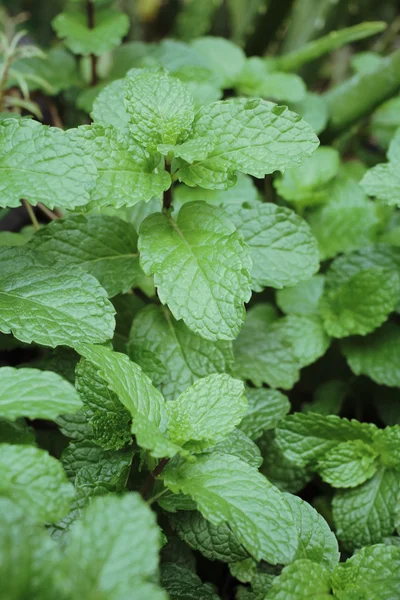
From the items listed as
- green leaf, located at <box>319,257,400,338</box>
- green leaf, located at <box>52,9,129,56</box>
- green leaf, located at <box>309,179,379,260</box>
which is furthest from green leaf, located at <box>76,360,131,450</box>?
green leaf, located at <box>52,9,129,56</box>

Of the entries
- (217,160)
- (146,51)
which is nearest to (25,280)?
(217,160)

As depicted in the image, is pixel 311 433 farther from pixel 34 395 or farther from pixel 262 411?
pixel 34 395

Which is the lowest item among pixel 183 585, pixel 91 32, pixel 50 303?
pixel 183 585

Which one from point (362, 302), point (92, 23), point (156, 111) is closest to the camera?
point (156, 111)

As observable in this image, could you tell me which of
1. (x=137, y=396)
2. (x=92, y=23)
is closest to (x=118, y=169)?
(x=137, y=396)

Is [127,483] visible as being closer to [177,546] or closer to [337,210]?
[177,546]

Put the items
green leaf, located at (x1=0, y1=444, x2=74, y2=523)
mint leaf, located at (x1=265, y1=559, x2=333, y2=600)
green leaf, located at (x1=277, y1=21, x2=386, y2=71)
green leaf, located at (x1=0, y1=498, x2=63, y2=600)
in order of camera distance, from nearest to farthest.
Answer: green leaf, located at (x1=0, y1=498, x2=63, y2=600) < green leaf, located at (x1=0, y1=444, x2=74, y2=523) < mint leaf, located at (x1=265, y1=559, x2=333, y2=600) < green leaf, located at (x1=277, y1=21, x2=386, y2=71)

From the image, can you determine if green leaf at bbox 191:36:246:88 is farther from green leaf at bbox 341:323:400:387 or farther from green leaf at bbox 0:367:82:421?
green leaf at bbox 0:367:82:421
